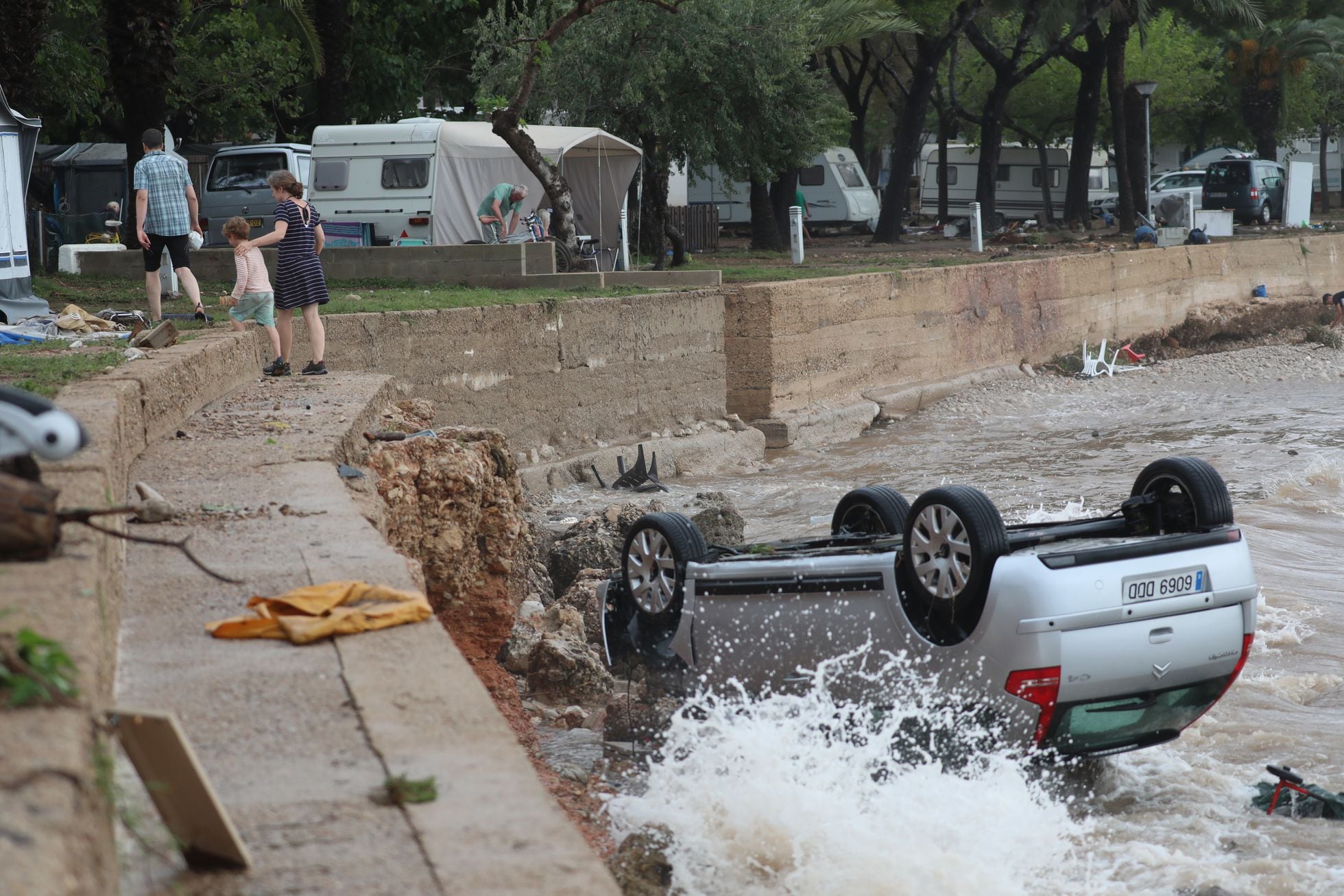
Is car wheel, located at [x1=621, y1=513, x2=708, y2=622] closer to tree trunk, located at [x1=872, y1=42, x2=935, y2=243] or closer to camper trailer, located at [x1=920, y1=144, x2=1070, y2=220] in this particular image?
tree trunk, located at [x1=872, y1=42, x2=935, y2=243]

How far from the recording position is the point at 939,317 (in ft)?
73.7

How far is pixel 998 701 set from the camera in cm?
538

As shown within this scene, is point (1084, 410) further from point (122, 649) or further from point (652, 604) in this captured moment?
point (122, 649)

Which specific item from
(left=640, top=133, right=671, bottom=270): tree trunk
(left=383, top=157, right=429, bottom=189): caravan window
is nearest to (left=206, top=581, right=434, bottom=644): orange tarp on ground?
(left=383, top=157, right=429, bottom=189): caravan window

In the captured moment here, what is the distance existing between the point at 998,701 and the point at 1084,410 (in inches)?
704

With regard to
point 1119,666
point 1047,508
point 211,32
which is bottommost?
point 1047,508

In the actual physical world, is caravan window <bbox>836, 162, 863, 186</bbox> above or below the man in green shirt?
above

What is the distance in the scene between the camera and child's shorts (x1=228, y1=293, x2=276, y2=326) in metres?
10.5

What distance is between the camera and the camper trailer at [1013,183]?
4156cm

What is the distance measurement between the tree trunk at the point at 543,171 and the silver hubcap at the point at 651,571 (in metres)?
12.8

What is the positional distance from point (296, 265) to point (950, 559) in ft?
21.3

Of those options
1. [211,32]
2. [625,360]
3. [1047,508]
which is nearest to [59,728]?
[1047,508]

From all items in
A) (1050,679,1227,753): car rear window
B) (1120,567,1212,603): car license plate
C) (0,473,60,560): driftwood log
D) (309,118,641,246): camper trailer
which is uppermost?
(309,118,641,246): camper trailer

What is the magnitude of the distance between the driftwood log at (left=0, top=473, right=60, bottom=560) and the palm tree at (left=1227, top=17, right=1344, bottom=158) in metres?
42.6
